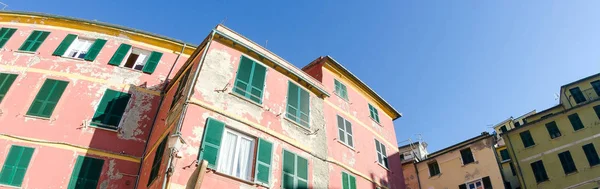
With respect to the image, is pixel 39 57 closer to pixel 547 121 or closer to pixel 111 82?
pixel 111 82

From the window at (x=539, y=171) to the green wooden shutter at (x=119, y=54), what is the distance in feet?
96.0

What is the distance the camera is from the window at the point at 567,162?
26731 mm

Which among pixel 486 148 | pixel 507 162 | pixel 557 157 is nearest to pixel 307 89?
pixel 486 148

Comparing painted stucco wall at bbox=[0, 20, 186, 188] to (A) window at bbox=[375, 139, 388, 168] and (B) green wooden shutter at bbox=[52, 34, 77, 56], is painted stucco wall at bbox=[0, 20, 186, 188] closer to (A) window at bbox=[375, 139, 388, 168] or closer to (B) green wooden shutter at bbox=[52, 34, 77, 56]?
(B) green wooden shutter at bbox=[52, 34, 77, 56]

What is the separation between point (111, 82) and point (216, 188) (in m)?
8.08

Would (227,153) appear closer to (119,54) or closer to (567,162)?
(119,54)

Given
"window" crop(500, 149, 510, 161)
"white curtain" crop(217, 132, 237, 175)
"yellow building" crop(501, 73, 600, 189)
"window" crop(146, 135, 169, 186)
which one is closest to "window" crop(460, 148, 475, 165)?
"yellow building" crop(501, 73, 600, 189)

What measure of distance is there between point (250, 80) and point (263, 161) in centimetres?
344

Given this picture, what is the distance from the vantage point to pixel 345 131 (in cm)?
1745

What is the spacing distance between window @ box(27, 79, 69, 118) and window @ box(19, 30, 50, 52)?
2.60m

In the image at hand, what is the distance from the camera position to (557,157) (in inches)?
1089

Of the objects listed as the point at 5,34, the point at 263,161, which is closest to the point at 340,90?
the point at 263,161

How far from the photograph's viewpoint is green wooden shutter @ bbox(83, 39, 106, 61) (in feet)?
52.1

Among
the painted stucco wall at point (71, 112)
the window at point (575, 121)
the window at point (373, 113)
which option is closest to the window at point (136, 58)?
the painted stucco wall at point (71, 112)
